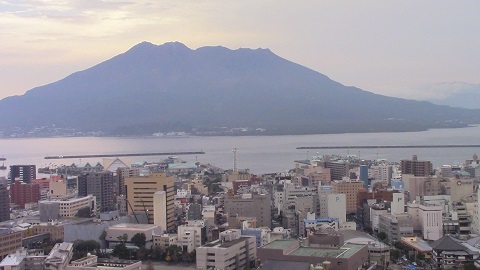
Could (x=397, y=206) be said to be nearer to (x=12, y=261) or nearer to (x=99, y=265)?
(x=99, y=265)

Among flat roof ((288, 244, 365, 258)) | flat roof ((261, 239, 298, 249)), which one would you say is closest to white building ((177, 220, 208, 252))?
flat roof ((261, 239, 298, 249))

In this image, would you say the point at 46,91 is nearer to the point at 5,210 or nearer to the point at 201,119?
the point at 201,119

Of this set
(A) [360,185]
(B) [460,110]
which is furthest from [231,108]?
(A) [360,185]

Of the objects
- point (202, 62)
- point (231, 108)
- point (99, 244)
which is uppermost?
point (202, 62)

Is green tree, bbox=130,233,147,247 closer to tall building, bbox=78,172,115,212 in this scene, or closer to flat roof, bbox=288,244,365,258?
flat roof, bbox=288,244,365,258

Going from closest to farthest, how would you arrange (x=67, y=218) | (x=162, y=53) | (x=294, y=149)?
(x=67, y=218) < (x=294, y=149) < (x=162, y=53)

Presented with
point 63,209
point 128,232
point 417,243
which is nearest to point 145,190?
point 63,209
